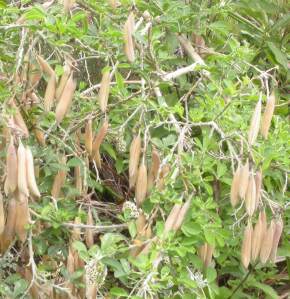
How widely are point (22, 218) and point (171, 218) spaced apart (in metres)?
0.34

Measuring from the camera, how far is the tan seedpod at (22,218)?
1.74 m

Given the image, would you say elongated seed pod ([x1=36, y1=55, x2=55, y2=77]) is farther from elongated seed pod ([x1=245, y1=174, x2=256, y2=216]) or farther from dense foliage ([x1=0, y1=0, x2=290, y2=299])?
elongated seed pod ([x1=245, y1=174, x2=256, y2=216])

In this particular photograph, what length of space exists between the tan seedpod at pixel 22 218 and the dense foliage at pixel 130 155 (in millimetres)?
23

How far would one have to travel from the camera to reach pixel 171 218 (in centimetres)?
171

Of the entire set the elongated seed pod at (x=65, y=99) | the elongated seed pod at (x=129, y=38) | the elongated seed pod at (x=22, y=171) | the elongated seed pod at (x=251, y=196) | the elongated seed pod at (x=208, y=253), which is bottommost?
the elongated seed pod at (x=208, y=253)

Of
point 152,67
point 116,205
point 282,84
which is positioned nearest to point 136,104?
point 152,67

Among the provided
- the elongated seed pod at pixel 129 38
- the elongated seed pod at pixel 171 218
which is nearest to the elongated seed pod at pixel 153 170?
the elongated seed pod at pixel 171 218

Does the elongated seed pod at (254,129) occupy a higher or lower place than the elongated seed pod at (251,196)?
higher

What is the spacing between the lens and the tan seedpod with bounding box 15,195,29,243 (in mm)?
1737

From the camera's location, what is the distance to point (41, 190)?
6.53ft

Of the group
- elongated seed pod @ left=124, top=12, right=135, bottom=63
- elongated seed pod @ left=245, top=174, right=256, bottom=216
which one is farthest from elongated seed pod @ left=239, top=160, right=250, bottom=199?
elongated seed pod @ left=124, top=12, right=135, bottom=63

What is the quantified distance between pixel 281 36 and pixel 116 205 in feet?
3.05

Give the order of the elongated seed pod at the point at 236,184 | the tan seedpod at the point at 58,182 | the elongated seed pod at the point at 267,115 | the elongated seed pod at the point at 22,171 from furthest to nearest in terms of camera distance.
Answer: the tan seedpod at the point at 58,182
the elongated seed pod at the point at 267,115
the elongated seed pod at the point at 236,184
the elongated seed pod at the point at 22,171

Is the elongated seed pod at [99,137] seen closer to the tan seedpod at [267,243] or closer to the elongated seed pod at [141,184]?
the elongated seed pod at [141,184]
